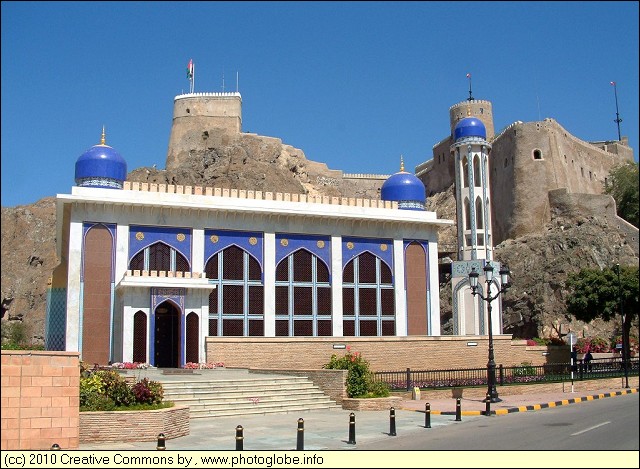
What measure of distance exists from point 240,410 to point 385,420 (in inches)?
152

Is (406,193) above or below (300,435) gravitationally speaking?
above

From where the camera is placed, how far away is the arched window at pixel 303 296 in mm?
32625

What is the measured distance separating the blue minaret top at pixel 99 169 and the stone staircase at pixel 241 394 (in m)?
10.6

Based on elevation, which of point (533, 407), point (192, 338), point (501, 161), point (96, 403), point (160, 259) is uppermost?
point (501, 161)

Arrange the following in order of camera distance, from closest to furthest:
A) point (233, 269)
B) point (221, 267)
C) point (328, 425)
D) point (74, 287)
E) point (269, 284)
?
point (328, 425) < point (74, 287) < point (221, 267) < point (233, 269) < point (269, 284)

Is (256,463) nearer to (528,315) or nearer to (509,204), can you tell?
(528,315)

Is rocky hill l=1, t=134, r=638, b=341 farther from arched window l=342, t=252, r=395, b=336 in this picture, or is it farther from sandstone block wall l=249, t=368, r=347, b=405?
sandstone block wall l=249, t=368, r=347, b=405

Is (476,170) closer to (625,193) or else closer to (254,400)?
(254,400)

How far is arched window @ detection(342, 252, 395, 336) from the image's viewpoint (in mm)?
33812

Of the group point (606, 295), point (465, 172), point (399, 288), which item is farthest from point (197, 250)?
point (606, 295)

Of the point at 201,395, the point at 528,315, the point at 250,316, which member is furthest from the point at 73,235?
the point at 528,315

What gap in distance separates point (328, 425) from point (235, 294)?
14.9 metres

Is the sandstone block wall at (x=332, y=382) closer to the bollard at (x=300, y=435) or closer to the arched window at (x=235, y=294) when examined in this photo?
the bollard at (x=300, y=435)

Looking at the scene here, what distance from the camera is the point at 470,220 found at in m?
38.7
